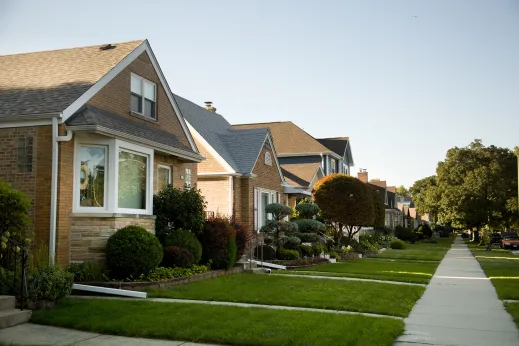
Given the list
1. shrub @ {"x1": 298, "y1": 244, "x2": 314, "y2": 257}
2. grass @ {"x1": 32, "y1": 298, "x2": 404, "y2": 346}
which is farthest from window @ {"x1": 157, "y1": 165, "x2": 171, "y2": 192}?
shrub @ {"x1": 298, "y1": 244, "x2": 314, "y2": 257}

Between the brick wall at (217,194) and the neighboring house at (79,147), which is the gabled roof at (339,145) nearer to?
the brick wall at (217,194)

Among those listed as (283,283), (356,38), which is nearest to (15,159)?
(283,283)

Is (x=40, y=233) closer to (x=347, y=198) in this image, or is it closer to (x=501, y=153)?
(x=347, y=198)

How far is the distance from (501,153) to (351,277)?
159 ft

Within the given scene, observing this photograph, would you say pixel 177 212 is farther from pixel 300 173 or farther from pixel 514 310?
pixel 300 173

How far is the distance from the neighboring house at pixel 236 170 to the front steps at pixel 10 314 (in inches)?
516

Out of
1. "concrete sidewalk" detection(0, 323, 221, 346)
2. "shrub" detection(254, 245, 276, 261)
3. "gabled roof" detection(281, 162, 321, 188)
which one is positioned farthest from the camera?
"gabled roof" detection(281, 162, 321, 188)

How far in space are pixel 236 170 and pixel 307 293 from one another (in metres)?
12.0

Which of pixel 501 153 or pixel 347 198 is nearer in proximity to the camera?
pixel 347 198

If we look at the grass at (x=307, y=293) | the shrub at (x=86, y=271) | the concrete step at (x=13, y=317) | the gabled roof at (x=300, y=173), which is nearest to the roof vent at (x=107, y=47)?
the shrub at (x=86, y=271)

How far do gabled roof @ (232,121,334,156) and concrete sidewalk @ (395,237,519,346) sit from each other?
23.0 meters

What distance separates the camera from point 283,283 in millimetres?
13797

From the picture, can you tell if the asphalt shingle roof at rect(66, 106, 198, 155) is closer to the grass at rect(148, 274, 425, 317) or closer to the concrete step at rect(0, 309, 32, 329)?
the grass at rect(148, 274, 425, 317)

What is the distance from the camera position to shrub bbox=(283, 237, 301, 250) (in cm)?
2206
